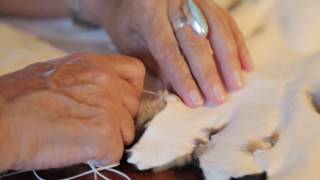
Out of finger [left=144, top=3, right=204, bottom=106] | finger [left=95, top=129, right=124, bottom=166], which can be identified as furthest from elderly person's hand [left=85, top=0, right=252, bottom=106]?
finger [left=95, top=129, right=124, bottom=166]

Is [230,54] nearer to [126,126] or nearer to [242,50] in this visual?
[242,50]

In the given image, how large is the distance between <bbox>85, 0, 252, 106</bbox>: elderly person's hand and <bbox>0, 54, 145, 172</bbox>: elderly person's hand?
0.05 m

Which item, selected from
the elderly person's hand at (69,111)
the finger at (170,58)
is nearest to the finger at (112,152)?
the elderly person's hand at (69,111)

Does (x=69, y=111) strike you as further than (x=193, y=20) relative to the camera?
No

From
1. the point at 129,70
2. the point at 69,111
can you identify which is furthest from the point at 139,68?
the point at 69,111

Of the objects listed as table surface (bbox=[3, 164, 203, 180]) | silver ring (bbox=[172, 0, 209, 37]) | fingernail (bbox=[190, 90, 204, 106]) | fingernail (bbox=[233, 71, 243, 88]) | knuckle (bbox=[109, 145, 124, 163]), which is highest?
silver ring (bbox=[172, 0, 209, 37])

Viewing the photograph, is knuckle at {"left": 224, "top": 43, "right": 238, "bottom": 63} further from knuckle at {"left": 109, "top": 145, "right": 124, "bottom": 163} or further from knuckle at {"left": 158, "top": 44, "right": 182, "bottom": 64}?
knuckle at {"left": 109, "top": 145, "right": 124, "bottom": 163}

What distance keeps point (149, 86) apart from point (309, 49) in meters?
0.22

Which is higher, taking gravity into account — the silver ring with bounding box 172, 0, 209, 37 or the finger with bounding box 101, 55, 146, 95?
the silver ring with bounding box 172, 0, 209, 37

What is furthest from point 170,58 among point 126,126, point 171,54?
point 126,126

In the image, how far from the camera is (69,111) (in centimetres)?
67

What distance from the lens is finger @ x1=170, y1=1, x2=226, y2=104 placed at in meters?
0.74

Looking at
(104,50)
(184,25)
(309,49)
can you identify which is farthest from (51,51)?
(309,49)

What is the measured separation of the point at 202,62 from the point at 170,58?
1.7 inches
